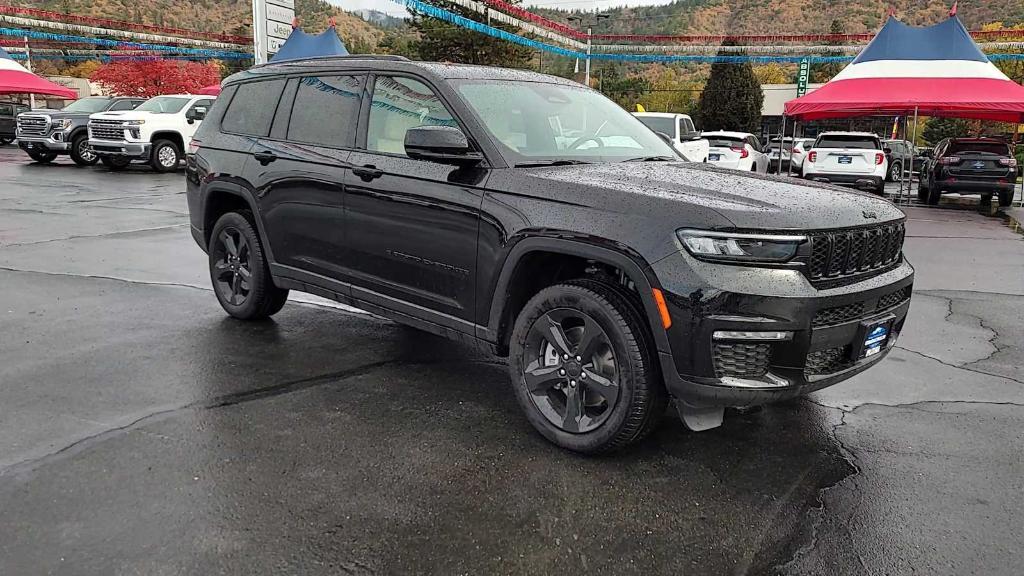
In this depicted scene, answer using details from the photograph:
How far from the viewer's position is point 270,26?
1947cm

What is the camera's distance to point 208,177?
580cm

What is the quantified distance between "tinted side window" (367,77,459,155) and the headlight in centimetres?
164

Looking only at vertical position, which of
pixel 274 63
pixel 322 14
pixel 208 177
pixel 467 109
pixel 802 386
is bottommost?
pixel 802 386

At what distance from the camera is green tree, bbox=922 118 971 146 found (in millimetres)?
42250

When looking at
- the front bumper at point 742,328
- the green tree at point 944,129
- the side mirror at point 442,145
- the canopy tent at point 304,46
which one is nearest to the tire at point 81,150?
the canopy tent at point 304,46

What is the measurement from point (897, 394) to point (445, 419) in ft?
9.01

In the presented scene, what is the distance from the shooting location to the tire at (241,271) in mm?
5559

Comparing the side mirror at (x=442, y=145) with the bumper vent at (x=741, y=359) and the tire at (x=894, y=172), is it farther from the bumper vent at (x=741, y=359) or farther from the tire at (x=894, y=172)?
the tire at (x=894, y=172)

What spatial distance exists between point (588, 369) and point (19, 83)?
33.8 metres

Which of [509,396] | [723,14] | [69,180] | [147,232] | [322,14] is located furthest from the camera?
[723,14]

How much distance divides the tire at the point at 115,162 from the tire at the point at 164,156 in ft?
3.96

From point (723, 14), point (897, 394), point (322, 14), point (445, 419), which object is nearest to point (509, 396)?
point (445, 419)

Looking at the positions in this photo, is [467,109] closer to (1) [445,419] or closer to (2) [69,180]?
(1) [445,419]

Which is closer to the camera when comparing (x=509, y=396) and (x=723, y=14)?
(x=509, y=396)
